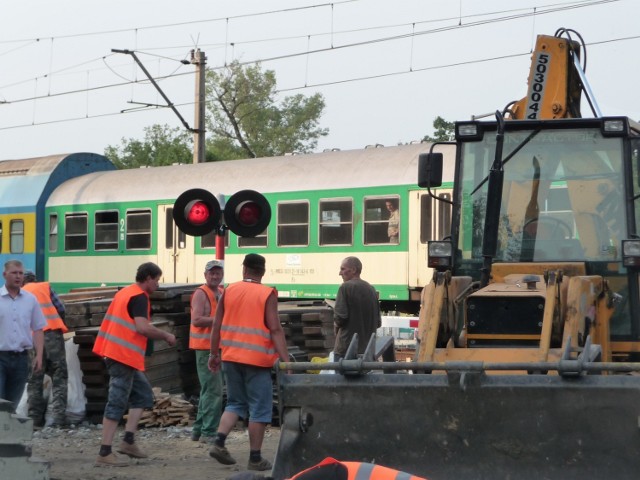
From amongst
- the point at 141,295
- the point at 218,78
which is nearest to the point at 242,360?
the point at 141,295

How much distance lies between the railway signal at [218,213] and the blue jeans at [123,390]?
2231mm

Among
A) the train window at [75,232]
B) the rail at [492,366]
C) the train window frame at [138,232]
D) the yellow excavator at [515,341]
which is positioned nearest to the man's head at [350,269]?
the yellow excavator at [515,341]

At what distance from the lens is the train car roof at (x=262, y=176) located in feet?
71.4

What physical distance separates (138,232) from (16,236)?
459cm

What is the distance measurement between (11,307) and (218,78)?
4945 cm

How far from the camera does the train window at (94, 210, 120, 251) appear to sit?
2604 cm

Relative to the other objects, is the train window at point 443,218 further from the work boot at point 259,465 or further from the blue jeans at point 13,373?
the work boot at point 259,465

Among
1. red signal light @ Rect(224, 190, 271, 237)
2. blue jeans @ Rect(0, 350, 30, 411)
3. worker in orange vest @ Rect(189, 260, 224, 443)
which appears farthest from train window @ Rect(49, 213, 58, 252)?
blue jeans @ Rect(0, 350, 30, 411)

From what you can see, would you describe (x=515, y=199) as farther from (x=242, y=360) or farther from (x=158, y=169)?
(x=158, y=169)

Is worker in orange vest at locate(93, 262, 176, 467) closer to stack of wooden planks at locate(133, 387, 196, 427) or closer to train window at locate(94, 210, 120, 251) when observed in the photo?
stack of wooden planks at locate(133, 387, 196, 427)

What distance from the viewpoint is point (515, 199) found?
29.7ft

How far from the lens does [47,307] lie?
13.3 m

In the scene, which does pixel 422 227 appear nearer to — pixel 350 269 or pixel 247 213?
pixel 247 213

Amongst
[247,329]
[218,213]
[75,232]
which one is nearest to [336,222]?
[75,232]
